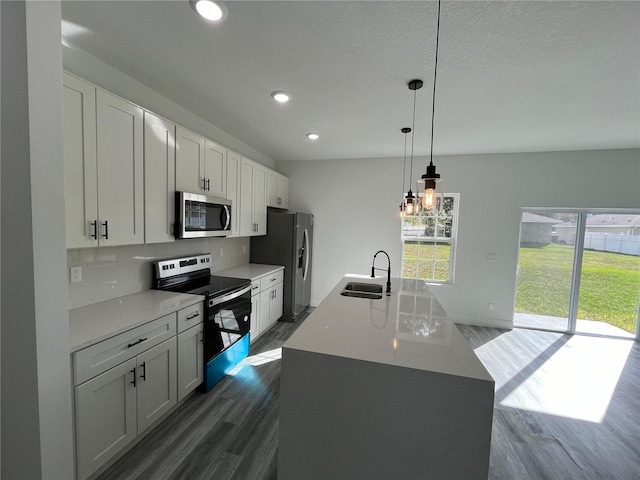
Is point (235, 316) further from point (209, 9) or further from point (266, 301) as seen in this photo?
point (209, 9)

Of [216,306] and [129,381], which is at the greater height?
[216,306]

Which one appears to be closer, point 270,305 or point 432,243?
point 270,305

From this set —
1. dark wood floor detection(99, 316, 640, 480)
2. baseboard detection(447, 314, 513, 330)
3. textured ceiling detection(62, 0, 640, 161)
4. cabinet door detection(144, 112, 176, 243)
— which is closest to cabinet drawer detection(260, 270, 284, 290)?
dark wood floor detection(99, 316, 640, 480)

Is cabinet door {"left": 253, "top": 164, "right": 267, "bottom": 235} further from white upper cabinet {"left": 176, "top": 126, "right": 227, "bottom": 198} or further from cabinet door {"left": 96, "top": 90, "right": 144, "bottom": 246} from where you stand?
cabinet door {"left": 96, "top": 90, "right": 144, "bottom": 246}

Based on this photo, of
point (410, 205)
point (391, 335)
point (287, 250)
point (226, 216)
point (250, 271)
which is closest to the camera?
point (391, 335)

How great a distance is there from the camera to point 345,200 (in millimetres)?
4500

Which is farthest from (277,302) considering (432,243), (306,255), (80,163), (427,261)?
(80,163)

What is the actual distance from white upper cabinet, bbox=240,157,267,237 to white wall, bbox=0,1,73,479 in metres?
2.38

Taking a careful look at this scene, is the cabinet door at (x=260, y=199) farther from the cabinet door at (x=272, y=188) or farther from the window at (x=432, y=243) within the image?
the window at (x=432, y=243)

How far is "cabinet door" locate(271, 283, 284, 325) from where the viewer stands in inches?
147

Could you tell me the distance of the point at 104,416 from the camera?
4.89ft

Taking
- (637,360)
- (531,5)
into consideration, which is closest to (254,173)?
(531,5)

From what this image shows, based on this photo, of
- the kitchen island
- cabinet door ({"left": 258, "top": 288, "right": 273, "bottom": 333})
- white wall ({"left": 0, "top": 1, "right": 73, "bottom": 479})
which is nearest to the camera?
white wall ({"left": 0, "top": 1, "right": 73, "bottom": 479})

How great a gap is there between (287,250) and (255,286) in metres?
0.93
